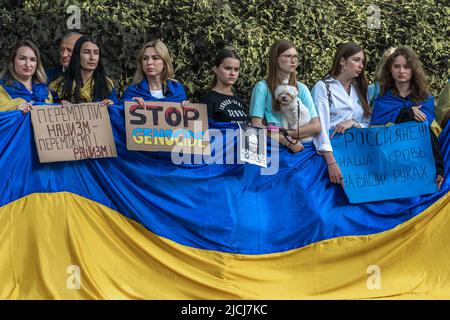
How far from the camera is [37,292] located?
590 centimetres

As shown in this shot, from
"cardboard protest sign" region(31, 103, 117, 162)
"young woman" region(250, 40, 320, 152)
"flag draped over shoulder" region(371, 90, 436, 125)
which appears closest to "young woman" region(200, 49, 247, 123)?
"young woman" region(250, 40, 320, 152)

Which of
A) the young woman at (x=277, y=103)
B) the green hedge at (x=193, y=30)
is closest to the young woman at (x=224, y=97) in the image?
the young woman at (x=277, y=103)

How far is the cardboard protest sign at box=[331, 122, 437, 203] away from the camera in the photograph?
652 cm

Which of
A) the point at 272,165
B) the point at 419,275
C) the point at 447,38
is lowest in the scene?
the point at 419,275

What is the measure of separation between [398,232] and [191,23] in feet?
10.9

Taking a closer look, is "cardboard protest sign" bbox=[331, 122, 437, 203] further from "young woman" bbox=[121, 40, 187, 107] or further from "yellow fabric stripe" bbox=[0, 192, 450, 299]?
"young woman" bbox=[121, 40, 187, 107]

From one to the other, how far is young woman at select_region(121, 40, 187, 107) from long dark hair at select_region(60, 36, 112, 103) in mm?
186

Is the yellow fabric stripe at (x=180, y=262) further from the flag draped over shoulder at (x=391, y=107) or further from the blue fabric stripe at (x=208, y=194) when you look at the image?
the flag draped over shoulder at (x=391, y=107)

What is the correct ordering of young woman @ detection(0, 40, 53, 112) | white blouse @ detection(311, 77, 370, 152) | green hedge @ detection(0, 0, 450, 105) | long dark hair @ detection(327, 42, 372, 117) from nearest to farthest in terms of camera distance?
1. young woman @ detection(0, 40, 53, 112)
2. white blouse @ detection(311, 77, 370, 152)
3. long dark hair @ detection(327, 42, 372, 117)
4. green hedge @ detection(0, 0, 450, 105)

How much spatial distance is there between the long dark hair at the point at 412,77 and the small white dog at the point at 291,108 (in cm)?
77

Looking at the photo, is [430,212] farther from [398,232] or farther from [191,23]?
[191,23]

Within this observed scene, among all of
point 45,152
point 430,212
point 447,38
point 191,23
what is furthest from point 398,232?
point 447,38

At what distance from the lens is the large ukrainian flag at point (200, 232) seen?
598cm

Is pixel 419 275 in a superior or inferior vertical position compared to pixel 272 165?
inferior
